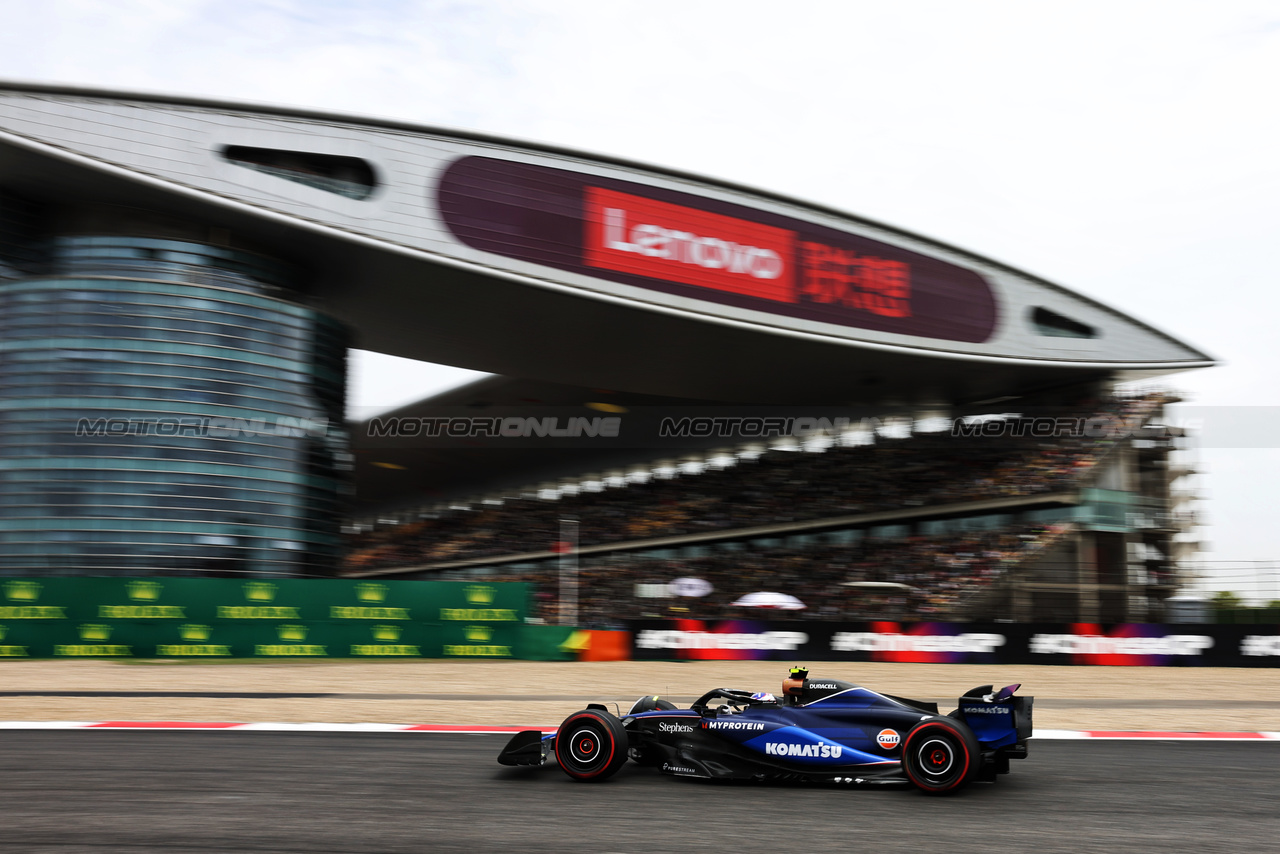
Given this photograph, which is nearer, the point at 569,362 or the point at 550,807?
the point at 550,807

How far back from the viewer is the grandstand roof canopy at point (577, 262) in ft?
80.2

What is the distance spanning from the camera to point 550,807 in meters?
6.02

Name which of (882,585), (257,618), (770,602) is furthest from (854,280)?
(257,618)

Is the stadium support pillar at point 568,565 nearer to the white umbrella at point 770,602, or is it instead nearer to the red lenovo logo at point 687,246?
the white umbrella at point 770,602

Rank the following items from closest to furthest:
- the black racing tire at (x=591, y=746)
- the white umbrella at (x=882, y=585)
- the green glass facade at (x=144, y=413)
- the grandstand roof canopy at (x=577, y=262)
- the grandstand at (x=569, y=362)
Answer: the black racing tire at (x=591, y=746) → the green glass facade at (x=144, y=413) → the grandstand at (x=569, y=362) → the grandstand roof canopy at (x=577, y=262) → the white umbrella at (x=882, y=585)

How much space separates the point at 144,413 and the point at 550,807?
21.6 m

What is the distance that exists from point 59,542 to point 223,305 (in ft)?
21.8

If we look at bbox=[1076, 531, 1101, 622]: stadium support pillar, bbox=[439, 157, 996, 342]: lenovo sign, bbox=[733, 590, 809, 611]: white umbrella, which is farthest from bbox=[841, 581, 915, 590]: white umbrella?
bbox=[439, 157, 996, 342]: lenovo sign

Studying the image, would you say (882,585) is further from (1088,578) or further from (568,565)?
(568,565)

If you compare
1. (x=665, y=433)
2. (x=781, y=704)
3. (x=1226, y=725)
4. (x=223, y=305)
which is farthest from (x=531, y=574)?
(x=781, y=704)

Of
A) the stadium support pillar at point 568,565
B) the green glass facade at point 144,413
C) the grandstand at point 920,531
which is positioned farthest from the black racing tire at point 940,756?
the stadium support pillar at point 568,565

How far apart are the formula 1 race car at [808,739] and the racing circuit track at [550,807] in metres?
0.14

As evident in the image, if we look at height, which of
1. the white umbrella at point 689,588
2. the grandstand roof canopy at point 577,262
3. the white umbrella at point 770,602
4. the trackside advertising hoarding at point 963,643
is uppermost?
the grandstand roof canopy at point 577,262

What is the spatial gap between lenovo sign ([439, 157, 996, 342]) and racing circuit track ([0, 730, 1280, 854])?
66.8 feet
